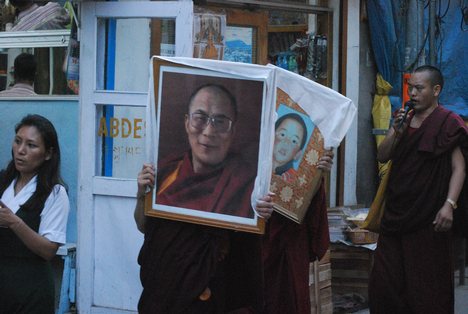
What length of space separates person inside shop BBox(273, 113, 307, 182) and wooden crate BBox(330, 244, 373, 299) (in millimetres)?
2840

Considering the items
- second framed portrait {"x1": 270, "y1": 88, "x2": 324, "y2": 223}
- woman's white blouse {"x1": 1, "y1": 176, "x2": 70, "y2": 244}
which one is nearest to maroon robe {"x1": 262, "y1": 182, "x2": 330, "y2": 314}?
second framed portrait {"x1": 270, "y1": 88, "x2": 324, "y2": 223}

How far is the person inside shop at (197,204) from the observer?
3775 millimetres

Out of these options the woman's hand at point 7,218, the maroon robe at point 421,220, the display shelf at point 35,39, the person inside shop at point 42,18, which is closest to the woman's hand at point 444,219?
the maroon robe at point 421,220

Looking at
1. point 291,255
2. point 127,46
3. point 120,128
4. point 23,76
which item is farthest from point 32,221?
point 23,76

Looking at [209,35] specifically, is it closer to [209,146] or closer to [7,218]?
[209,146]

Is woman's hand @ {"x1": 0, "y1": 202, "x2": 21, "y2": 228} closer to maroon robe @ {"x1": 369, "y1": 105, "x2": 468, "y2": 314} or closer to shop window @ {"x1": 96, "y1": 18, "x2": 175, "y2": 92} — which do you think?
shop window @ {"x1": 96, "y1": 18, "x2": 175, "y2": 92}

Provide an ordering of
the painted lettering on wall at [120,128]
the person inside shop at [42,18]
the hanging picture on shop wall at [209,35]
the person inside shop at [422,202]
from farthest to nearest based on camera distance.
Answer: the person inside shop at [42,18]
the hanging picture on shop wall at [209,35]
the painted lettering on wall at [120,128]
the person inside shop at [422,202]

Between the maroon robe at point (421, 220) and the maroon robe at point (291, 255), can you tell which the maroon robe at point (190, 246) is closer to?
the maroon robe at point (291, 255)

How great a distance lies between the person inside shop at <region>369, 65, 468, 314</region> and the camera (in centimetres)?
567

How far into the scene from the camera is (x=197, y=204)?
3.79m

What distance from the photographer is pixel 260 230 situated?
3768 millimetres

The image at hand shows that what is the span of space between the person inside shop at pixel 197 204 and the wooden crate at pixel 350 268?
3.43m

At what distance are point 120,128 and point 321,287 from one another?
6.43ft

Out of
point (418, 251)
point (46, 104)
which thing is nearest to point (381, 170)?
point (418, 251)
